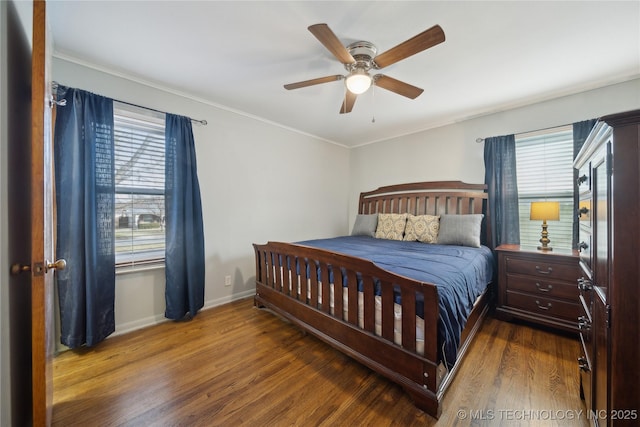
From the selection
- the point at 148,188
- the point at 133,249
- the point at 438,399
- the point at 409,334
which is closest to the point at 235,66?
the point at 148,188

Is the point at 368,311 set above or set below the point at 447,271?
below

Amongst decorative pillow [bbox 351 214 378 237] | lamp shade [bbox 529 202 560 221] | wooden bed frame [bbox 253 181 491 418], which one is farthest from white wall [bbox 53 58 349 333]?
lamp shade [bbox 529 202 560 221]

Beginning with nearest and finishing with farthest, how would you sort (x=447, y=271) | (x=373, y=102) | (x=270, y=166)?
1. (x=447, y=271)
2. (x=373, y=102)
3. (x=270, y=166)

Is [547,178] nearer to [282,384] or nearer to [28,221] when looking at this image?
[282,384]

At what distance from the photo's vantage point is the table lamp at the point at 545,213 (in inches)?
93.0

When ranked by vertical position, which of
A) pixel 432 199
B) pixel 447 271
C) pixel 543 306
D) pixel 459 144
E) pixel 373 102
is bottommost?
pixel 543 306

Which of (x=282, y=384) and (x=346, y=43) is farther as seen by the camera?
(x=346, y=43)

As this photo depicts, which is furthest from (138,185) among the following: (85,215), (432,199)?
(432,199)

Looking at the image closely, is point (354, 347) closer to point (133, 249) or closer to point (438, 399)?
point (438, 399)

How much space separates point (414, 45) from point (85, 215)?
280 centimetres

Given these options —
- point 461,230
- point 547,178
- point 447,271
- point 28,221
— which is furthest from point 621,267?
point 547,178

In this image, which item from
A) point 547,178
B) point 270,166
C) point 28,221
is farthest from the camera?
point 270,166

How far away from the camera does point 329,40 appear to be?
146 cm

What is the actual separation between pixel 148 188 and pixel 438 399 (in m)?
2.97
